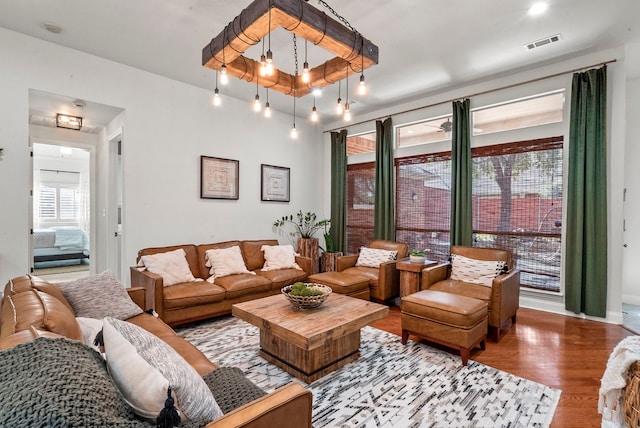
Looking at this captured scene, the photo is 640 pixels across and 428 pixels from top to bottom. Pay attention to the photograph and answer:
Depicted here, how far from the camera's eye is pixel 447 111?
15.2ft

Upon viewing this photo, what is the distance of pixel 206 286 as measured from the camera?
3.51 m

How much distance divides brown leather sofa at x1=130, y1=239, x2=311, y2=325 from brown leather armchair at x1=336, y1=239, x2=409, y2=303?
1.93 ft

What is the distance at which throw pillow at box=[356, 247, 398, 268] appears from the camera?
4.43 meters

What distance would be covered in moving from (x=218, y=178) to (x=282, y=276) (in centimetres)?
178

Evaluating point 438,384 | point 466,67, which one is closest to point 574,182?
point 466,67

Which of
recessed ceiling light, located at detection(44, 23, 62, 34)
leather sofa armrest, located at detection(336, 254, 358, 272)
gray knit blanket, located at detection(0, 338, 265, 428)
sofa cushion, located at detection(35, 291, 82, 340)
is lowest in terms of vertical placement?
leather sofa armrest, located at detection(336, 254, 358, 272)

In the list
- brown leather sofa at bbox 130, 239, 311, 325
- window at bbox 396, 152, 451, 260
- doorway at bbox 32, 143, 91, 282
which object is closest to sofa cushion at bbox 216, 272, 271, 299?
brown leather sofa at bbox 130, 239, 311, 325

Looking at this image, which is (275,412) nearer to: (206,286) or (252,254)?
(206,286)

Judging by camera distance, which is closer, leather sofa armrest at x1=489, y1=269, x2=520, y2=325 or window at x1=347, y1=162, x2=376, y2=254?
leather sofa armrest at x1=489, y1=269, x2=520, y2=325

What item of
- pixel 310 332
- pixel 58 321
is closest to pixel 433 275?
pixel 310 332

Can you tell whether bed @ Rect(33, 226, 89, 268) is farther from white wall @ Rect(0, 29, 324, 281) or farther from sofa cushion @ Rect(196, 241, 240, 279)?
sofa cushion @ Rect(196, 241, 240, 279)

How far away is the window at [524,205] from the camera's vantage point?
3.85m

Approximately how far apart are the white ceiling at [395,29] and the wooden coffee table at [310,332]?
2585mm

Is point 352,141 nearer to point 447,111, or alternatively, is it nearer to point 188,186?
point 447,111
